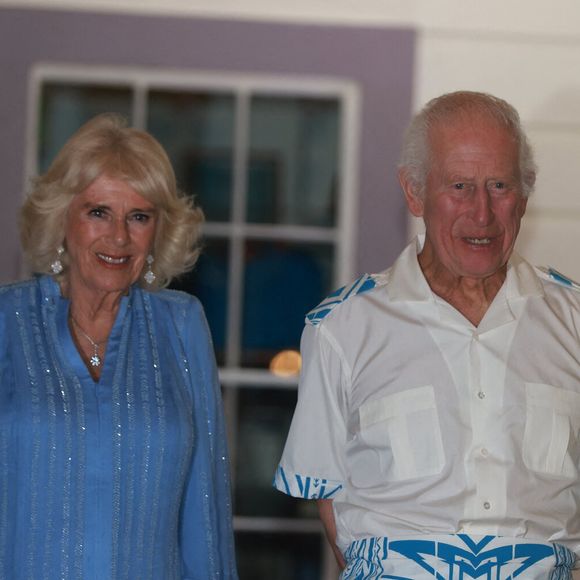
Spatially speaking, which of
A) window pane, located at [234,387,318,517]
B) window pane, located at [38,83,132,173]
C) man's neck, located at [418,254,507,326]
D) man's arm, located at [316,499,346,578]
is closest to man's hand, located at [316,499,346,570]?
man's arm, located at [316,499,346,578]

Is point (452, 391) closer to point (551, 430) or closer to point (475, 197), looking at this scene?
point (551, 430)

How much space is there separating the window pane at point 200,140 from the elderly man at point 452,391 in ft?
5.66

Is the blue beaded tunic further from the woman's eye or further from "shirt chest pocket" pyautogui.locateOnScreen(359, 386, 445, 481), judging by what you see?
"shirt chest pocket" pyautogui.locateOnScreen(359, 386, 445, 481)

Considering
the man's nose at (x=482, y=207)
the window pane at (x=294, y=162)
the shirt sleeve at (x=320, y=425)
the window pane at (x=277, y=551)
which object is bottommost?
the window pane at (x=277, y=551)

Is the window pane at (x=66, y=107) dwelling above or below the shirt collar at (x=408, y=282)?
above

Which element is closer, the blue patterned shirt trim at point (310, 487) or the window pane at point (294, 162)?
the blue patterned shirt trim at point (310, 487)

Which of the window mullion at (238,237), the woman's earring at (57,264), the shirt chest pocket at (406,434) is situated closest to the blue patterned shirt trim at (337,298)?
the shirt chest pocket at (406,434)

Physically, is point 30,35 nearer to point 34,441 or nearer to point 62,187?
point 62,187

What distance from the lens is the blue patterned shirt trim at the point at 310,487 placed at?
326 cm

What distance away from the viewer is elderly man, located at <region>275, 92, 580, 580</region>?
303cm

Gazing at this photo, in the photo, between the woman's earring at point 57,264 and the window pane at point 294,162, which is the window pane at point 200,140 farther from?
the woman's earring at point 57,264

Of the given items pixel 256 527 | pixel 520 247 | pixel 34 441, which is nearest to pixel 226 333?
pixel 256 527

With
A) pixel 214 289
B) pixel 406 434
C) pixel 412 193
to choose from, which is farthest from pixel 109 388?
pixel 214 289

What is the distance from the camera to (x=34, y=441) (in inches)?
126
